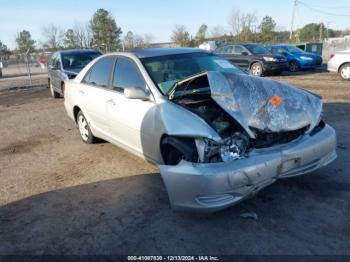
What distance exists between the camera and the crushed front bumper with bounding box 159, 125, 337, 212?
3.04 meters

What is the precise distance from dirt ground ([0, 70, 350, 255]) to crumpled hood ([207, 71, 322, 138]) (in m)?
0.85

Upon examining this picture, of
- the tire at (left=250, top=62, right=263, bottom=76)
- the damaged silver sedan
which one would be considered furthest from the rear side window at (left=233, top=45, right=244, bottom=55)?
the damaged silver sedan

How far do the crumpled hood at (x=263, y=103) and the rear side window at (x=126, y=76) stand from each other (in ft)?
3.18

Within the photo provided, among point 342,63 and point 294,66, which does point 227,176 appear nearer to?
point 342,63

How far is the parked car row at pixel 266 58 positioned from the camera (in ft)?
52.7

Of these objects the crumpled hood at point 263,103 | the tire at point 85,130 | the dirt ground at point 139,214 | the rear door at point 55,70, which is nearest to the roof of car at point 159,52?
the crumpled hood at point 263,103

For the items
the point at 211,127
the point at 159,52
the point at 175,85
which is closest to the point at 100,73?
the point at 159,52

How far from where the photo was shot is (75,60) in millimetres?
11414

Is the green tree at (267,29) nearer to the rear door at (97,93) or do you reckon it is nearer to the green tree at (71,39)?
the green tree at (71,39)

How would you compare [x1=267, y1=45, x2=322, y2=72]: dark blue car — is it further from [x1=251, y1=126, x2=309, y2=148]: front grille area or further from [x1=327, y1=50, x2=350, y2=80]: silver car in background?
[x1=251, y1=126, x2=309, y2=148]: front grille area

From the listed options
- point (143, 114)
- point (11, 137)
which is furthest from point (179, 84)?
point (11, 137)

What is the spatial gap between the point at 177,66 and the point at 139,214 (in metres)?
2.02

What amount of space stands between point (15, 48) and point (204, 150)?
66.4 m

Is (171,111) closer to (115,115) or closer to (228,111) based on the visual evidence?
(228,111)
